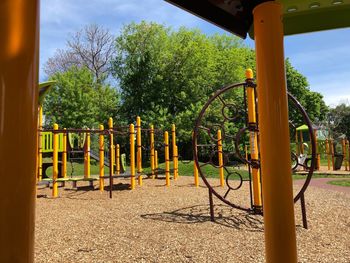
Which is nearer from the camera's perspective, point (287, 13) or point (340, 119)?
point (287, 13)

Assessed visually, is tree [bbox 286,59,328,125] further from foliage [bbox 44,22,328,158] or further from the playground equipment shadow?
the playground equipment shadow

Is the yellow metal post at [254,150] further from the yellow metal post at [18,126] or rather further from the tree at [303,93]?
the tree at [303,93]

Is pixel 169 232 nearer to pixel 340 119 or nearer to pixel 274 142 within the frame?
pixel 274 142

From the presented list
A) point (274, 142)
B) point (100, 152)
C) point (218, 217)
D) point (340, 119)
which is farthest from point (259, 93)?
point (340, 119)

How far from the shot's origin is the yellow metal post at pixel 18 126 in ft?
2.34

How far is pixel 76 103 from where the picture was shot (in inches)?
959

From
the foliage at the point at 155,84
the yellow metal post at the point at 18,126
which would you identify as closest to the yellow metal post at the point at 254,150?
the yellow metal post at the point at 18,126

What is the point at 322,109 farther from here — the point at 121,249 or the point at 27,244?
the point at 27,244

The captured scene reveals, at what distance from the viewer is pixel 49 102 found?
25078 millimetres

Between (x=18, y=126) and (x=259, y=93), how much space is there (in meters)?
0.94

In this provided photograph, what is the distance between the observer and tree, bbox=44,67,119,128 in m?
24.4

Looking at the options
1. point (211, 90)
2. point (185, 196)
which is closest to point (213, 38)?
point (211, 90)

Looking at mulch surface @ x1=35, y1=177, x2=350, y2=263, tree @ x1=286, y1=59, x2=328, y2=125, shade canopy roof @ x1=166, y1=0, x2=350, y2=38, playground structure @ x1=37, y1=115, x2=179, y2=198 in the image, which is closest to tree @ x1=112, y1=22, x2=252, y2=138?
tree @ x1=286, y1=59, x2=328, y2=125

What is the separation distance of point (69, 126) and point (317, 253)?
22.8 m
